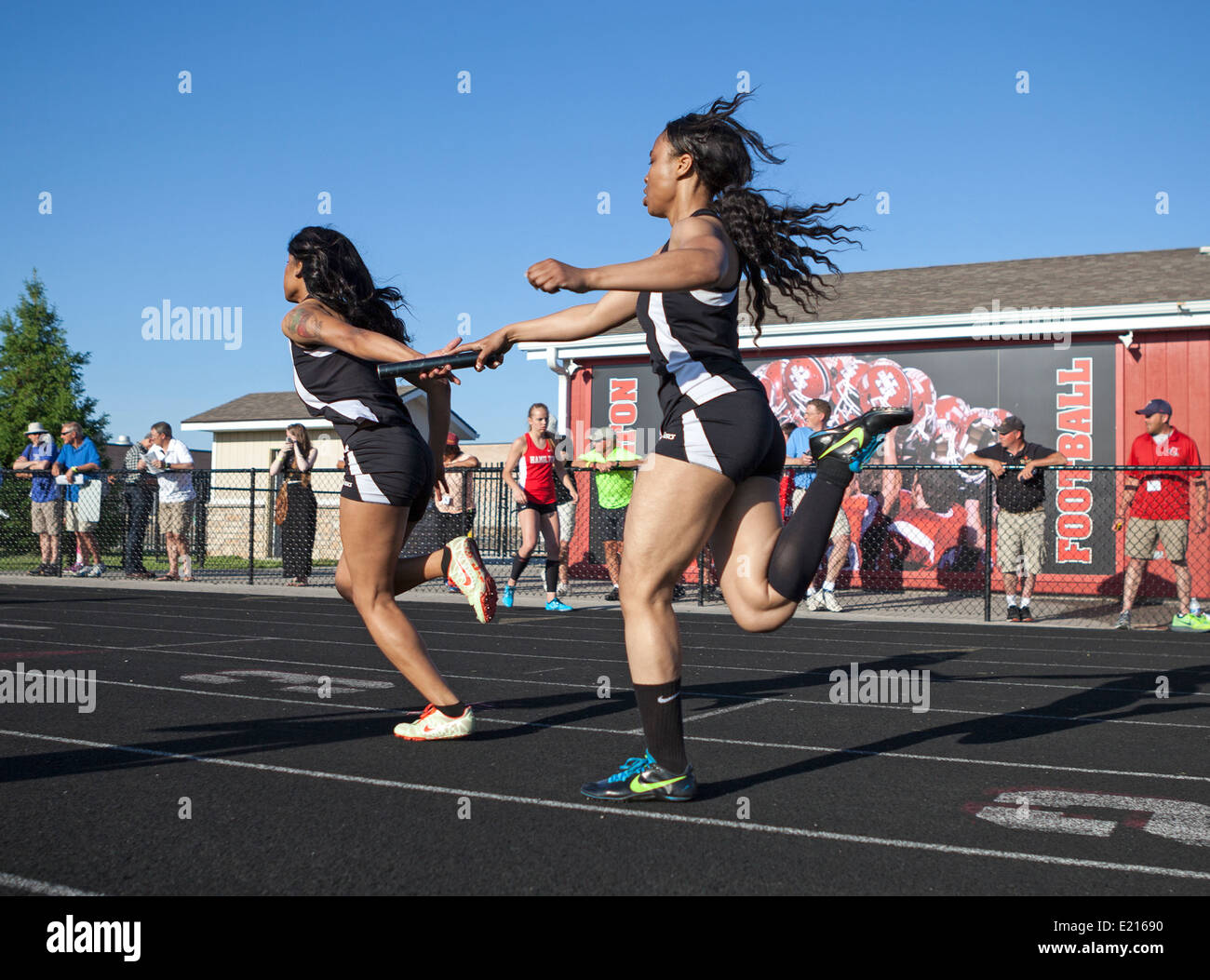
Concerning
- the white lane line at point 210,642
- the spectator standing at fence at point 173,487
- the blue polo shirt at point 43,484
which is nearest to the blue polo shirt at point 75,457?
the blue polo shirt at point 43,484

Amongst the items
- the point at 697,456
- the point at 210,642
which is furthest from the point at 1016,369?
the point at 697,456

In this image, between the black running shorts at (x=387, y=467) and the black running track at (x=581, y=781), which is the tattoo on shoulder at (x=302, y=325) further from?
the black running track at (x=581, y=781)

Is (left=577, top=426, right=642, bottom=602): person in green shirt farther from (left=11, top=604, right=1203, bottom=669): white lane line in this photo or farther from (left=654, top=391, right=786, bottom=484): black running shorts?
(left=654, top=391, right=786, bottom=484): black running shorts

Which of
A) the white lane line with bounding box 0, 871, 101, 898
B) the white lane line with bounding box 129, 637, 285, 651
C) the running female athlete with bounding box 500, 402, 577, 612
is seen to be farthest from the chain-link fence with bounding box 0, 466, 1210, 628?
the white lane line with bounding box 0, 871, 101, 898

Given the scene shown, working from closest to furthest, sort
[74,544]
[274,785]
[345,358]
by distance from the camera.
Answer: [274,785] → [345,358] → [74,544]

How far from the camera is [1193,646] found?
31.4 feet

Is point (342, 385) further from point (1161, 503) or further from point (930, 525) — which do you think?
point (930, 525)

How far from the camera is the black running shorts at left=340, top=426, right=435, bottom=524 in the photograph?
4645mm

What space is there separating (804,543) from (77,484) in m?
15.1

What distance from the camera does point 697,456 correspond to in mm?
3729

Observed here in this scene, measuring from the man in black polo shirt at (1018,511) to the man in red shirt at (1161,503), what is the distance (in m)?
0.88
